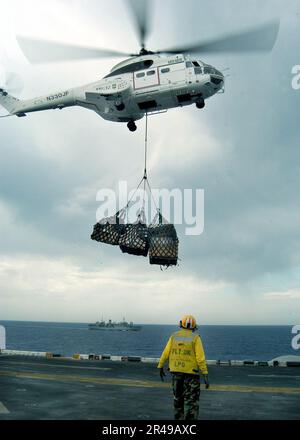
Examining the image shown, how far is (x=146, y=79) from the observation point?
22562 millimetres

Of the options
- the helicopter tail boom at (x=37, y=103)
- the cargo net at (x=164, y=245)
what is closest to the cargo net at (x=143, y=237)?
the cargo net at (x=164, y=245)

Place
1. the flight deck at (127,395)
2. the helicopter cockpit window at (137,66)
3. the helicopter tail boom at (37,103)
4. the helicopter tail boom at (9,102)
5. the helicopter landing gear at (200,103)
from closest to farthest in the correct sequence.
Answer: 1. the flight deck at (127,395)
2. the helicopter landing gear at (200,103)
3. the helicopter cockpit window at (137,66)
4. the helicopter tail boom at (37,103)
5. the helicopter tail boom at (9,102)

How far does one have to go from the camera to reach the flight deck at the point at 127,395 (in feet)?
→ 38.6

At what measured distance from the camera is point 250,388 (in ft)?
55.8

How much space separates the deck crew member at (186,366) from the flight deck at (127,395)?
244cm

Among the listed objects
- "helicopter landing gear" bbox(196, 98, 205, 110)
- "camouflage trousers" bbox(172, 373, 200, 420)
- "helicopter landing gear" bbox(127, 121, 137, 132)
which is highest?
"helicopter landing gear" bbox(196, 98, 205, 110)

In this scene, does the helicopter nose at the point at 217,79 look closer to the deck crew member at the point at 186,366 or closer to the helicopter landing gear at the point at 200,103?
the helicopter landing gear at the point at 200,103

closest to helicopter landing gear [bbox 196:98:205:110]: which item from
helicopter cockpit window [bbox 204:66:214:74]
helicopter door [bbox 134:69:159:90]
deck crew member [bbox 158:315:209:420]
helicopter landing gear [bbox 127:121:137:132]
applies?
helicopter cockpit window [bbox 204:66:214:74]

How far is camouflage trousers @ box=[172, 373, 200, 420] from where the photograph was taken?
29.8 ft

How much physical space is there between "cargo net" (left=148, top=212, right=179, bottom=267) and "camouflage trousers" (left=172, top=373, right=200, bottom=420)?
34.0ft

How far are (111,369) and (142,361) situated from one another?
6.49 meters

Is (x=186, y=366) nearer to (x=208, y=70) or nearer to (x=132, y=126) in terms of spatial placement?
(x=208, y=70)

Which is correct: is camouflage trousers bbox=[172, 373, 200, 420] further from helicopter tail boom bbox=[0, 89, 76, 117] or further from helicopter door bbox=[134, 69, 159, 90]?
helicopter tail boom bbox=[0, 89, 76, 117]
